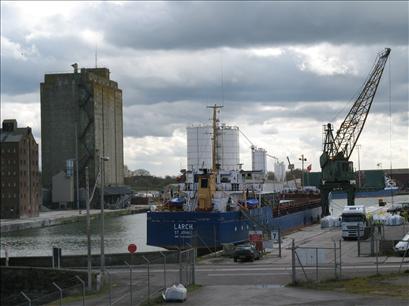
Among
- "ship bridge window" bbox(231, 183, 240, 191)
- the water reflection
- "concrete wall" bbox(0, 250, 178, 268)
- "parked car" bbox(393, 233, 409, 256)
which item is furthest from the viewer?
the water reflection

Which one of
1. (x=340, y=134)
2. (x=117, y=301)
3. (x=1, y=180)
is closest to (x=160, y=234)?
(x=117, y=301)

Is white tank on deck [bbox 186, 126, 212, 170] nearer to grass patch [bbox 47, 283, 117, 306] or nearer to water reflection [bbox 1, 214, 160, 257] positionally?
water reflection [bbox 1, 214, 160, 257]

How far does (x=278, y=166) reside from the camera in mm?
193250

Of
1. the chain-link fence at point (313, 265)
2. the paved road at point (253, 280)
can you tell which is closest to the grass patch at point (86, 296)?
the paved road at point (253, 280)

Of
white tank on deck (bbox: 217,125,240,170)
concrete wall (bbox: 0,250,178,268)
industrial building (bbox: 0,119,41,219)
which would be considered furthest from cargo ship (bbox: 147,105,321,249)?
industrial building (bbox: 0,119,41,219)

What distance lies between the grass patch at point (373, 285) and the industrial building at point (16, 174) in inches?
5294

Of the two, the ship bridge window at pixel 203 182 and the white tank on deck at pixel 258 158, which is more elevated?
the white tank on deck at pixel 258 158

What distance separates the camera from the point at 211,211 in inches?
2506

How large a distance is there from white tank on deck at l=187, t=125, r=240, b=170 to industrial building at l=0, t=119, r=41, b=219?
287 ft

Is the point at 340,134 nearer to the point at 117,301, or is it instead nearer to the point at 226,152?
the point at 226,152

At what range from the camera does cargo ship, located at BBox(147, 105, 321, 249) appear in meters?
61.8

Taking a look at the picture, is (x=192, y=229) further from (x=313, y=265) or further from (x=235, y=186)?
(x=313, y=265)

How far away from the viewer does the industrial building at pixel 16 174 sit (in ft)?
531

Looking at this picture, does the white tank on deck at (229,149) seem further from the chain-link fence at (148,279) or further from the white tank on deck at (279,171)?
the white tank on deck at (279,171)
